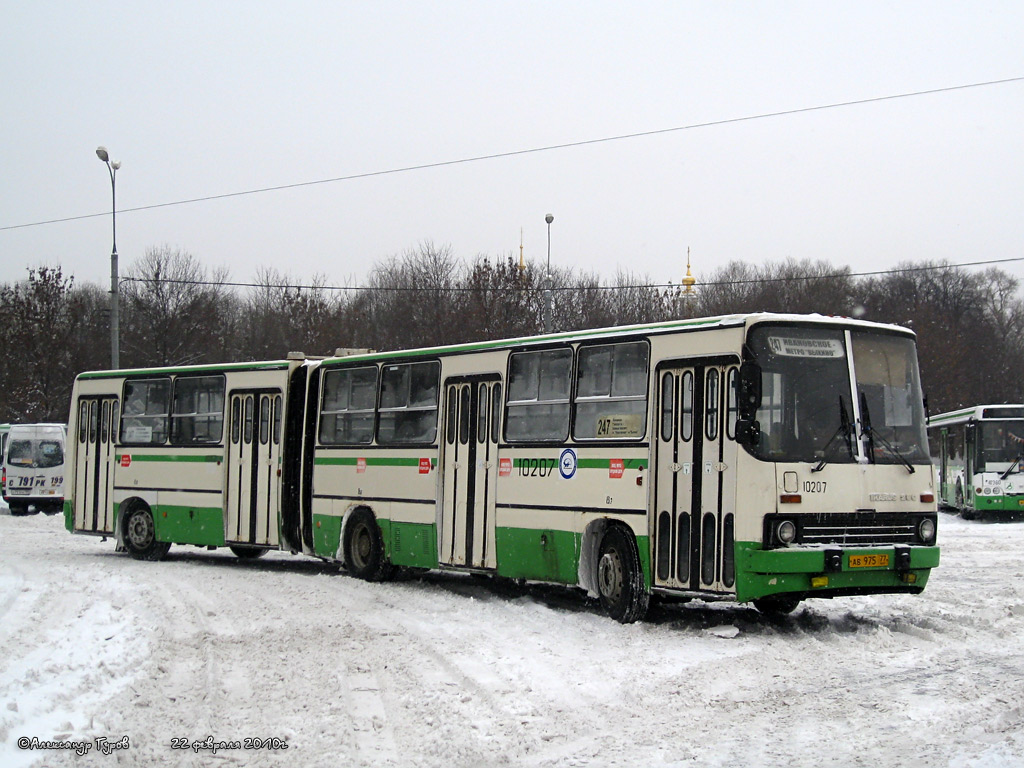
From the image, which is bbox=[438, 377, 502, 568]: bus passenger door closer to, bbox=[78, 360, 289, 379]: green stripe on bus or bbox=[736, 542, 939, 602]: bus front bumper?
bbox=[736, 542, 939, 602]: bus front bumper

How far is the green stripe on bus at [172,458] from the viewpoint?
66.6 feet

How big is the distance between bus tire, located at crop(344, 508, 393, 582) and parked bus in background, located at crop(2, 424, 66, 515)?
22.4m

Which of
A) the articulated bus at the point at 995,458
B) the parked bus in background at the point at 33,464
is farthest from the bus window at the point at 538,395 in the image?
the parked bus in background at the point at 33,464

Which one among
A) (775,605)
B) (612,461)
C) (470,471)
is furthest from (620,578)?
(470,471)

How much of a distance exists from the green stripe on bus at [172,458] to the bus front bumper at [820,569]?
11.1 metres

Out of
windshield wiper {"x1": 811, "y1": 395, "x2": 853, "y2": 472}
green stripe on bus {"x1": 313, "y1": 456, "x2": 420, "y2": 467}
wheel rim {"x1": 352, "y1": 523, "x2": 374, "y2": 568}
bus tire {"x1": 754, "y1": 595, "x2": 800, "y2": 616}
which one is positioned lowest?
bus tire {"x1": 754, "y1": 595, "x2": 800, "y2": 616}

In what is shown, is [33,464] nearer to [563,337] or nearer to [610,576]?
[563,337]

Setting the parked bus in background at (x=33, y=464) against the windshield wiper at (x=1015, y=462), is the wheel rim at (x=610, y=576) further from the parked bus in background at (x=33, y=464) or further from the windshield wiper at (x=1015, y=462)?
the parked bus in background at (x=33, y=464)

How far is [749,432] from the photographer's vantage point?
38.1 feet

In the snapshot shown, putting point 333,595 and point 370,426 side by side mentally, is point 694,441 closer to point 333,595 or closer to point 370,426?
point 333,595

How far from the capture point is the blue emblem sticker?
45.6 ft

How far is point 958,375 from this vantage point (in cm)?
6769

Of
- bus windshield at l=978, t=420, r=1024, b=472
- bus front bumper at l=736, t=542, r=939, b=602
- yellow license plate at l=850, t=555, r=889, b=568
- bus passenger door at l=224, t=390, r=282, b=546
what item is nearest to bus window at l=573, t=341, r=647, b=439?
bus front bumper at l=736, t=542, r=939, b=602

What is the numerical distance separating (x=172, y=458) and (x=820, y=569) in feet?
42.0
